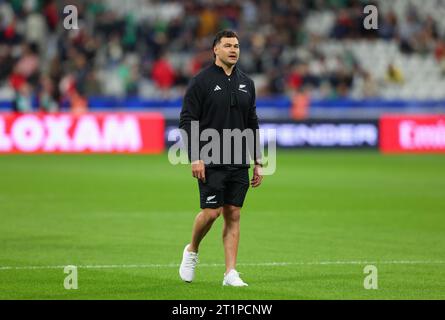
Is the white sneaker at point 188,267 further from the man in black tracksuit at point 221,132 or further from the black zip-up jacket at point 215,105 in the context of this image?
the black zip-up jacket at point 215,105

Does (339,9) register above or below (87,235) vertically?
above

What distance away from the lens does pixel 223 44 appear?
1038 cm

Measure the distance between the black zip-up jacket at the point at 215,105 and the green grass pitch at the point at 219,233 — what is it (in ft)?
4.86

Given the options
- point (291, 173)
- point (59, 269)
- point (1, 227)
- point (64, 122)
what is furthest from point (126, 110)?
point (59, 269)

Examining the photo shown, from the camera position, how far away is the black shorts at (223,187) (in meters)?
10.4

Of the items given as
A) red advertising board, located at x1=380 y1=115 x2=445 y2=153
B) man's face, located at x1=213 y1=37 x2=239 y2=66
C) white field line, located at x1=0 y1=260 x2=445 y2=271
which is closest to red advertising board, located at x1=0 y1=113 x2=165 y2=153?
red advertising board, located at x1=380 y1=115 x2=445 y2=153

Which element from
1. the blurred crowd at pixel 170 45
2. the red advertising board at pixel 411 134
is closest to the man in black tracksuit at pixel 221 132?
the red advertising board at pixel 411 134

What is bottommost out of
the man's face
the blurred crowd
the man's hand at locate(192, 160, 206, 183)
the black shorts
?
the black shorts

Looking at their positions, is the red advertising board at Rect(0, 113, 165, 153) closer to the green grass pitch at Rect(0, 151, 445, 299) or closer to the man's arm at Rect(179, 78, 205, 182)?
the green grass pitch at Rect(0, 151, 445, 299)

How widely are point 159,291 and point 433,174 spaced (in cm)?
1637

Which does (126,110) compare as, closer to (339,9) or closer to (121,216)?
(339,9)

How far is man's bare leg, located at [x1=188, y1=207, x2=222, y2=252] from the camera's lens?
1046 centimetres
